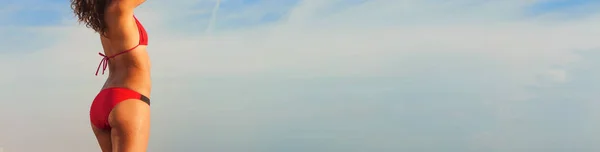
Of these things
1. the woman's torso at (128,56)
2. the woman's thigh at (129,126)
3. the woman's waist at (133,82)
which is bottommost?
the woman's thigh at (129,126)

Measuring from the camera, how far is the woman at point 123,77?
6.96m

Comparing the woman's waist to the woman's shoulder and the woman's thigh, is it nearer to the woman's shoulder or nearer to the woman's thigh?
the woman's thigh

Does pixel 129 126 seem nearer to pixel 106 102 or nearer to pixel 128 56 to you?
pixel 106 102

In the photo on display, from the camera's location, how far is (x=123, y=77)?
7.12 metres

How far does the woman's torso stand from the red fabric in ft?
0.16

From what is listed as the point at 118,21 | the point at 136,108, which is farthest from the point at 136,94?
the point at 118,21

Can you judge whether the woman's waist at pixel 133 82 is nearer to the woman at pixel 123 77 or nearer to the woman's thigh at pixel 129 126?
the woman at pixel 123 77

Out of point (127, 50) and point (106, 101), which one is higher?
point (127, 50)

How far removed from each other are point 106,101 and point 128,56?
406 millimetres

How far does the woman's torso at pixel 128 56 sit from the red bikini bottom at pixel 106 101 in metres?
0.05

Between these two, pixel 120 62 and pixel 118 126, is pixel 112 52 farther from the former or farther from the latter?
pixel 118 126

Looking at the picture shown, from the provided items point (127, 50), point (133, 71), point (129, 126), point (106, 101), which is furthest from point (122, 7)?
point (129, 126)

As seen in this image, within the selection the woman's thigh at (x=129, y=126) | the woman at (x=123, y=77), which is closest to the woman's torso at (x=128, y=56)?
the woman at (x=123, y=77)

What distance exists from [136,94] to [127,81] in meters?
0.13
